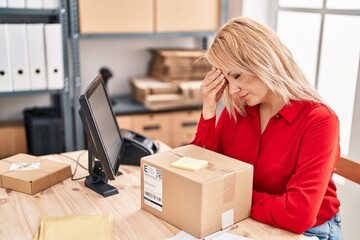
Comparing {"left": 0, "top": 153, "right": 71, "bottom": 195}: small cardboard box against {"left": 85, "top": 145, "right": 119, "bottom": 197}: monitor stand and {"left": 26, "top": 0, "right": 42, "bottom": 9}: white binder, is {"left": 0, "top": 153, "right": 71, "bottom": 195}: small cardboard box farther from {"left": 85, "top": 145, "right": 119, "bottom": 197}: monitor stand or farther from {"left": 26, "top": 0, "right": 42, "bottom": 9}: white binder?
{"left": 26, "top": 0, "right": 42, "bottom": 9}: white binder

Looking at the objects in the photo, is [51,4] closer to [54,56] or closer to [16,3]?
[16,3]

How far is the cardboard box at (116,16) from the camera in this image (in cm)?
279

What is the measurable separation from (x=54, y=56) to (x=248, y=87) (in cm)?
149

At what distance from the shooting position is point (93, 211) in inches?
58.0

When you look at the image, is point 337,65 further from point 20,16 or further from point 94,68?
point 20,16

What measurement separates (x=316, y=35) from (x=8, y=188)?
6.55 feet

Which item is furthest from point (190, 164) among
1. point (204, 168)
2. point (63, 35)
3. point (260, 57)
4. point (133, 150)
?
point (63, 35)

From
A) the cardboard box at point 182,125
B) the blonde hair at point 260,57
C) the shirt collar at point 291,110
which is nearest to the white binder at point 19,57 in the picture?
the cardboard box at point 182,125

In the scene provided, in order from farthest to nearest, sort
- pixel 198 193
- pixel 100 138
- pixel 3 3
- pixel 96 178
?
pixel 3 3 < pixel 96 178 < pixel 100 138 < pixel 198 193

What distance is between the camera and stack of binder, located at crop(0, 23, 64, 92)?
248cm

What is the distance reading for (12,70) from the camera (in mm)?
2541

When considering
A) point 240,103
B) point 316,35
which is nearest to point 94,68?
point 316,35

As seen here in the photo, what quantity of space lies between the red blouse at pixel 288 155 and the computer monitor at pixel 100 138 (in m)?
0.35

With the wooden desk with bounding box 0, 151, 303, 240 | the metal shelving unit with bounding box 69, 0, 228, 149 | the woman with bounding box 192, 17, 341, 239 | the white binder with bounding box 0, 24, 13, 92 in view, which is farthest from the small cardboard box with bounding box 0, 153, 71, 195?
the metal shelving unit with bounding box 69, 0, 228, 149
